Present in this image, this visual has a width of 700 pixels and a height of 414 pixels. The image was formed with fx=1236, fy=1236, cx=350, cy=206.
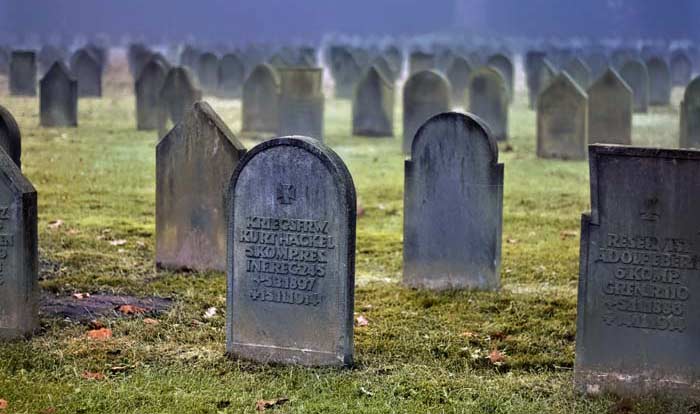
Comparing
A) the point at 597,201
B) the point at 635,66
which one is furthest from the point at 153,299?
the point at 635,66

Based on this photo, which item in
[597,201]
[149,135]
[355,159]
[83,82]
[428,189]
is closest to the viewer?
[597,201]

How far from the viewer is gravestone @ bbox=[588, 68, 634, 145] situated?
63.0 feet

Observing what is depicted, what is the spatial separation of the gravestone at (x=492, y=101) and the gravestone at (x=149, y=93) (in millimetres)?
5523

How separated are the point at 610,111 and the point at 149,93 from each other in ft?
26.8

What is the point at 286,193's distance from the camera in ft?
24.4

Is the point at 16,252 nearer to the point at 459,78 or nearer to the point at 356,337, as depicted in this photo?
the point at 356,337

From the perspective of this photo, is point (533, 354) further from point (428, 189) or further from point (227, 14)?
point (227, 14)

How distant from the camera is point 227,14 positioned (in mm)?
99562

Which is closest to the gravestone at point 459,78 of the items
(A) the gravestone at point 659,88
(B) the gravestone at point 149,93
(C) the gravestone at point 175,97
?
(A) the gravestone at point 659,88

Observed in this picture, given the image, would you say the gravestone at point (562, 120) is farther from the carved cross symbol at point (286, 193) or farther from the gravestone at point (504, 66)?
the gravestone at point (504, 66)

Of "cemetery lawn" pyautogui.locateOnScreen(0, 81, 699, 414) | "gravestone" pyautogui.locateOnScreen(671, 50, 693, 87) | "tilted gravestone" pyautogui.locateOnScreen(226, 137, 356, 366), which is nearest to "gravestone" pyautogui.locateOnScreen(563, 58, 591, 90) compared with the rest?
"gravestone" pyautogui.locateOnScreen(671, 50, 693, 87)

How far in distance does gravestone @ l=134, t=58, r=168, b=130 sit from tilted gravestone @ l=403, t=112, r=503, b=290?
1269 centimetres

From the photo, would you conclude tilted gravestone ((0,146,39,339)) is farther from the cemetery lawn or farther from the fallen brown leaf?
the fallen brown leaf

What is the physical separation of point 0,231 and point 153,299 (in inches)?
68.5
